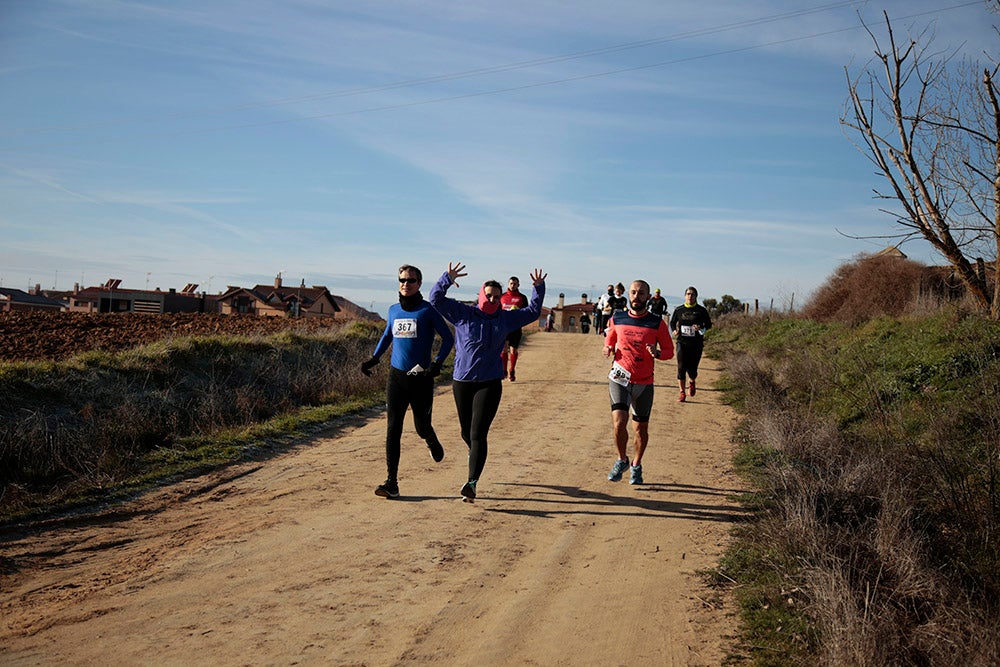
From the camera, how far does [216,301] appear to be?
81250 mm

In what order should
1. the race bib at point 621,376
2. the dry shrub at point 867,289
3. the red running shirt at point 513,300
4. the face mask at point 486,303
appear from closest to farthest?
the race bib at point 621,376, the face mask at point 486,303, the red running shirt at point 513,300, the dry shrub at point 867,289

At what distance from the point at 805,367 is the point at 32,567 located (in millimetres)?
13984

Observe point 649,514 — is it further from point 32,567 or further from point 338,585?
point 32,567

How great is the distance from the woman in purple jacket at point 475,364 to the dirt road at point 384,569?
62 centimetres

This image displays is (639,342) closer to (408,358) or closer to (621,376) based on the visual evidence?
(621,376)

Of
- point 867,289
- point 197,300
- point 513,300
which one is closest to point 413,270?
point 513,300

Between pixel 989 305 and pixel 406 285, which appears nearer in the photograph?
pixel 406 285

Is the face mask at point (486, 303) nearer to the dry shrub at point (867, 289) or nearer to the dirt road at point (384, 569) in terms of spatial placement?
the dirt road at point (384, 569)

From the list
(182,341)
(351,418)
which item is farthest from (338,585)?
(182,341)

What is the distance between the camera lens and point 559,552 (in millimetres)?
6875

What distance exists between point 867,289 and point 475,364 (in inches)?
980

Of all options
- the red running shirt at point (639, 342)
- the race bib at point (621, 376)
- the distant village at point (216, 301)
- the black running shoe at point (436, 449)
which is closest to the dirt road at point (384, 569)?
the black running shoe at point (436, 449)

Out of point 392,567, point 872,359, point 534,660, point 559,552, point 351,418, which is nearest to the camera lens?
point 534,660

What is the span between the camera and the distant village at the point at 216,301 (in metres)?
65.3
